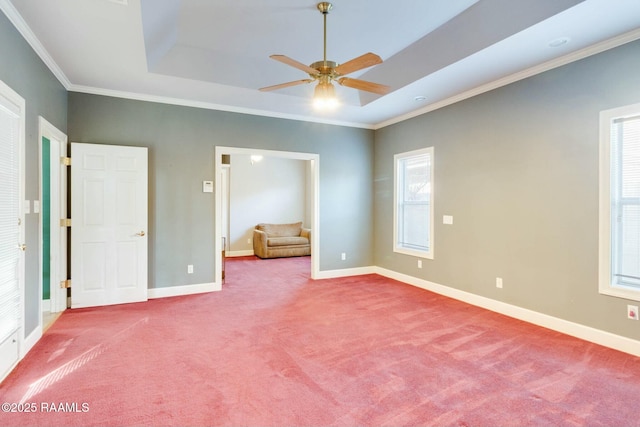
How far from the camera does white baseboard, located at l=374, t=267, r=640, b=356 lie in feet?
9.23

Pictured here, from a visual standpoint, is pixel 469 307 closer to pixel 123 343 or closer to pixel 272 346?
pixel 272 346

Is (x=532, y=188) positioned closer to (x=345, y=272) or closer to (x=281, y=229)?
(x=345, y=272)

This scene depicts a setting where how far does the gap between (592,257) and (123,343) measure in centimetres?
445

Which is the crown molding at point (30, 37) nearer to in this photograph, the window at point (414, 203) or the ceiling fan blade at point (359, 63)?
the ceiling fan blade at point (359, 63)

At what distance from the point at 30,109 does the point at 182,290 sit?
8.98 ft

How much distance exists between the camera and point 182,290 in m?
4.59

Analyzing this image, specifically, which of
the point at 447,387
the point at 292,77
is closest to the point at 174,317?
the point at 447,387

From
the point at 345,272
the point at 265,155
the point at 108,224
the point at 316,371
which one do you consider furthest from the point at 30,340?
the point at 345,272

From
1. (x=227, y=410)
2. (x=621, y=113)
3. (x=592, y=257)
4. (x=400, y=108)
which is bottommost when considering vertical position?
(x=227, y=410)

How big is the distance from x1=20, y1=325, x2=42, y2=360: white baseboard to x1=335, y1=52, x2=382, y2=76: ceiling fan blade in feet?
11.2

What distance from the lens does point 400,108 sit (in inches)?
190

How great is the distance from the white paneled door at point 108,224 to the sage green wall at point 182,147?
217 mm

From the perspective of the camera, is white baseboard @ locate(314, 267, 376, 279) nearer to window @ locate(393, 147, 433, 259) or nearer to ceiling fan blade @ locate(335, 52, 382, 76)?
window @ locate(393, 147, 433, 259)

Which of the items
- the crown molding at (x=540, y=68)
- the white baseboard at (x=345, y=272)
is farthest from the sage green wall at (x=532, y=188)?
the white baseboard at (x=345, y=272)
